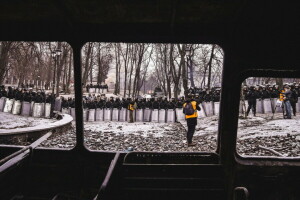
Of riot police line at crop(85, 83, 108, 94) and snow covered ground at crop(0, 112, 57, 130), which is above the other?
riot police line at crop(85, 83, 108, 94)

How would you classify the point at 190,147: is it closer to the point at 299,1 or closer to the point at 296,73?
the point at 296,73

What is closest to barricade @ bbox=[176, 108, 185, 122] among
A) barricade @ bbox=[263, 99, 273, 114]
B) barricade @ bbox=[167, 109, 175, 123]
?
barricade @ bbox=[167, 109, 175, 123]

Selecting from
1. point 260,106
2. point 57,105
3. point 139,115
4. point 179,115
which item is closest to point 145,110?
point 139,115

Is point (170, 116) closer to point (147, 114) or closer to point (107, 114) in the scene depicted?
point (147, 114)

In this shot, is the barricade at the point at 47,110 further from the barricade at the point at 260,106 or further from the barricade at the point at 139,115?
the barricade at the point at 260,106

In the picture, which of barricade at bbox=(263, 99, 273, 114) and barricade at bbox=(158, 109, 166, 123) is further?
barricade at bbox=(158, 109, 166, 123)

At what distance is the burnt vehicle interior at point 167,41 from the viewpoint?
101 inches

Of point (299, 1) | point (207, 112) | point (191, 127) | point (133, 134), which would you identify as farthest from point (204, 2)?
point (207, 112)

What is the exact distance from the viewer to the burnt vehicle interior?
256 centimetres

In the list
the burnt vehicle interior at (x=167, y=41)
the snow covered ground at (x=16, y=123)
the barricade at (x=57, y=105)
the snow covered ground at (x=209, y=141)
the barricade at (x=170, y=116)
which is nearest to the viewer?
the burnt vehicle interior at (x=167, y=41)

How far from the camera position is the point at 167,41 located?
3107 mm

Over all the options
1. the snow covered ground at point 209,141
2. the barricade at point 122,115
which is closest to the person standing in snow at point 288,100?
the snow covered ground at point 209,141

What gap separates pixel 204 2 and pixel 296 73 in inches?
70.5

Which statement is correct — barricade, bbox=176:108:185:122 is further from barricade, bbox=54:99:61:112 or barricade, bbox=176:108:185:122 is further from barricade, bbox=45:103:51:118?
barricade, bbox=45:103:51:118
